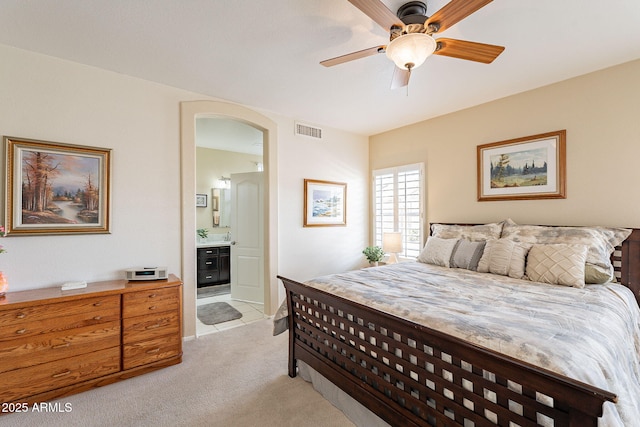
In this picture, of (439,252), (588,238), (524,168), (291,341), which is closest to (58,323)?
(291,341)

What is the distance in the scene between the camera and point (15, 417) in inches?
77.2

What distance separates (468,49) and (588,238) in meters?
2.00

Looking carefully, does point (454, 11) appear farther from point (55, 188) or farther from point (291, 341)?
point (55, 188)

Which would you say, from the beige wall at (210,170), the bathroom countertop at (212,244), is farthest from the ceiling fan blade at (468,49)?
the beige wall at (210,170)

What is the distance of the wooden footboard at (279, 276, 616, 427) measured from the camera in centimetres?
104

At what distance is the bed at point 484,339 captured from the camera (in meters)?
1.12

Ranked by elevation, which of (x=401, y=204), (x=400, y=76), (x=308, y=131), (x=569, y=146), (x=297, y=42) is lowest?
(x=401, y=204)

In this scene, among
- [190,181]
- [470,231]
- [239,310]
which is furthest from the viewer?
[239,310]

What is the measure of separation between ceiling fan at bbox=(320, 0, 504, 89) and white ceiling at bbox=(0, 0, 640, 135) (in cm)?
16

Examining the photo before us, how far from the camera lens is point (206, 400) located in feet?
7.04

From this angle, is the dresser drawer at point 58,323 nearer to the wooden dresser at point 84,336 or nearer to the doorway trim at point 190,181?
the wooden dresser at point 84,336

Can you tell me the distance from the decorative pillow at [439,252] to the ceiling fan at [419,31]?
75.7 inches

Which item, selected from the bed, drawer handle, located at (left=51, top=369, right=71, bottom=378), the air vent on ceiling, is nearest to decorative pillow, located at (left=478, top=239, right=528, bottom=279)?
the bed

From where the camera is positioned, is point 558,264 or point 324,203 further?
point 324,203
